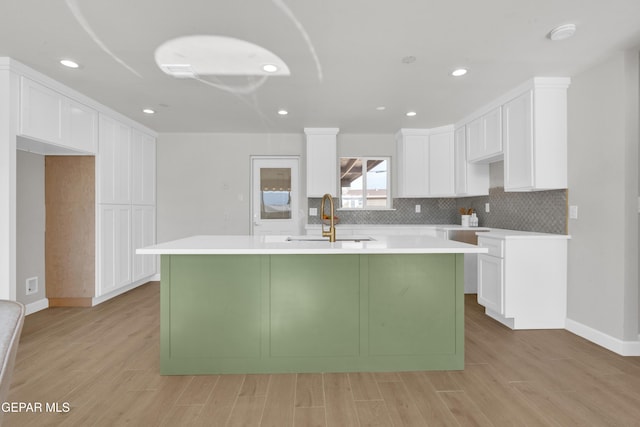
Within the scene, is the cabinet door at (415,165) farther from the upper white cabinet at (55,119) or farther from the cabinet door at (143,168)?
the upper white cabinet at (55,119)

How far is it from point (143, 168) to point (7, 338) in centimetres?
458

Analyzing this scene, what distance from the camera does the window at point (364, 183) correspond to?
17.9 ft

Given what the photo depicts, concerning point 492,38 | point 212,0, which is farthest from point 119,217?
point 492,38

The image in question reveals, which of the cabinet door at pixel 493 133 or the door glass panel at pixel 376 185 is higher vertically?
the cabinet door at pixel 493 133

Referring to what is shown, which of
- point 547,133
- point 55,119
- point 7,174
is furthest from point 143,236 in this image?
point 547,133

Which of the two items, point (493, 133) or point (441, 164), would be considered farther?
point (441, 164)

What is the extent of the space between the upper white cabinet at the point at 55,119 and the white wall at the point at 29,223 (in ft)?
1.83

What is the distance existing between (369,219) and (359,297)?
3227mm

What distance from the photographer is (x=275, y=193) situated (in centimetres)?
543

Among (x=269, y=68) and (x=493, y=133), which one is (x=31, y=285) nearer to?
(x=269, y=68)

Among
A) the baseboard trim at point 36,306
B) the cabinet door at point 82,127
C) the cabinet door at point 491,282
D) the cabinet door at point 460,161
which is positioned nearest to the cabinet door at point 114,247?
the baseboard trim at point 36,306

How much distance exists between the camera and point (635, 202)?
2.62 metres

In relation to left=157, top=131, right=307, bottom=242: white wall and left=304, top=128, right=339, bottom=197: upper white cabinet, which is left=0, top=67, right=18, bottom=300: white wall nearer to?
left=157, top=131, right=307, bottom=242: white wall

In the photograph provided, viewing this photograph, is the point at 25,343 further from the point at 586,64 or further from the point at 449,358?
the point at 586,64
